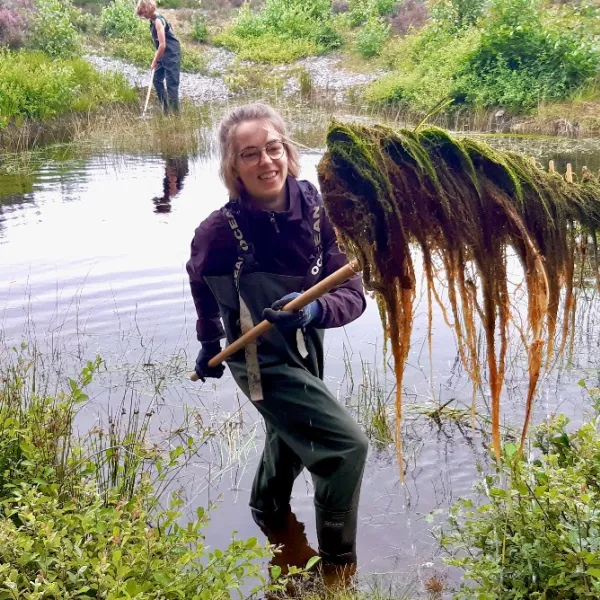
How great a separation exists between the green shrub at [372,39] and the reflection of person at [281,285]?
23.7 meters

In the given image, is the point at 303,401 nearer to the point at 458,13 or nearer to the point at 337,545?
the point at 337,545

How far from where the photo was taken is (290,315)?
324 cm

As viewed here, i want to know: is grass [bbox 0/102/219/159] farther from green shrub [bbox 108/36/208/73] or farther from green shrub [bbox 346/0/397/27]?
green shrub [bbox 346/0/397/27]

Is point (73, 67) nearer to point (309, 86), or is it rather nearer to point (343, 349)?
point (309, 86)

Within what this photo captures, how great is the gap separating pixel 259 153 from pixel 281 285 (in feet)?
2.13

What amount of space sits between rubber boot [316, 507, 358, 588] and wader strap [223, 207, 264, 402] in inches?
28.3

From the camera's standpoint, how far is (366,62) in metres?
25.6

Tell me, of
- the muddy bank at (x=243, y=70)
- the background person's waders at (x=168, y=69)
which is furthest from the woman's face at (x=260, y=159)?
the muddy bank at (x=243, y=70)

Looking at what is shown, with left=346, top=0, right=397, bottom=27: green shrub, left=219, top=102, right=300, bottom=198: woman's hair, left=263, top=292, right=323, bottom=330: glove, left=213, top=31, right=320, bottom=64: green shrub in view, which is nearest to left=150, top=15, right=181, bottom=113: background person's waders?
left=213, top=31, right=320, bottom=64: green shrub

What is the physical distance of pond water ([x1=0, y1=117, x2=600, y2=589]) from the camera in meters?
4.31

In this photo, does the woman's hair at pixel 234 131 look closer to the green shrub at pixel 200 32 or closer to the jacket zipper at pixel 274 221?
the jacket zipper at pixel 274 221

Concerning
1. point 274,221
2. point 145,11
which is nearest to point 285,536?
point 274,221

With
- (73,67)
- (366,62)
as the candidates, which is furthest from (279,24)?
(73,67)

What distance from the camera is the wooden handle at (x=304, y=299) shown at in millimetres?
3012
